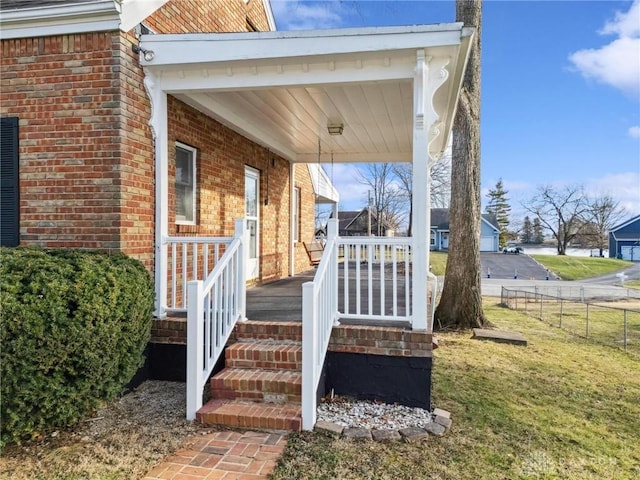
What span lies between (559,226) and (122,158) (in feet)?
194

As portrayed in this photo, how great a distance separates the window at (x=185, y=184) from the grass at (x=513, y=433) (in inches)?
136

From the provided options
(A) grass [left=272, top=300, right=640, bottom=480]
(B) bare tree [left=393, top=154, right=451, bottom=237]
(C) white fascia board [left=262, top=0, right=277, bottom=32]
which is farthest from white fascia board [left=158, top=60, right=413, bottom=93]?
(B) bare tree [left=393, top=154, right=451, bottom=237]

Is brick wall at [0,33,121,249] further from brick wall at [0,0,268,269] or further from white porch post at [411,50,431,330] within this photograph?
white porch post at [411,50,431,330]

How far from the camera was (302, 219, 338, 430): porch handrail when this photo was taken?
3461 millimetres

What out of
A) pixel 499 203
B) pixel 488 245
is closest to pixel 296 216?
pixel 488 245

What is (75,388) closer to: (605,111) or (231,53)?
(231,53)

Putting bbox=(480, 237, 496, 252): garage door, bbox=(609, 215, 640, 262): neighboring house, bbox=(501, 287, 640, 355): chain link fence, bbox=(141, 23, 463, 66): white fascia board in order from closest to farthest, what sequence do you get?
bbox=(141, 23, 463, 66): white fascia board → bbox=(501, 287, 640, 355): chain link fence → bbox=(609, 215, 640, 262): neighboring house → bbox=(480, 237, 496, 252): garage door

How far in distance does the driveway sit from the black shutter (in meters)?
29.2

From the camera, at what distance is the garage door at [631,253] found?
46.7 meters

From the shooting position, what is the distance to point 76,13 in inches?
163

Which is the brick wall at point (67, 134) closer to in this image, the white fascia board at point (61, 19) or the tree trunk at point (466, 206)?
the white fascia board at point (61, 19)

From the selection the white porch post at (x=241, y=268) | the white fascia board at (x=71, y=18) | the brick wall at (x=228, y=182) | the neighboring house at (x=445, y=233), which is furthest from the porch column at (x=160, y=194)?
the neighboring house at (x=445, y=233)

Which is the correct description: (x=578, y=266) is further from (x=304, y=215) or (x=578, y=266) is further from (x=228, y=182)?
(x=228, y=182)

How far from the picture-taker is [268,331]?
4.39 m
